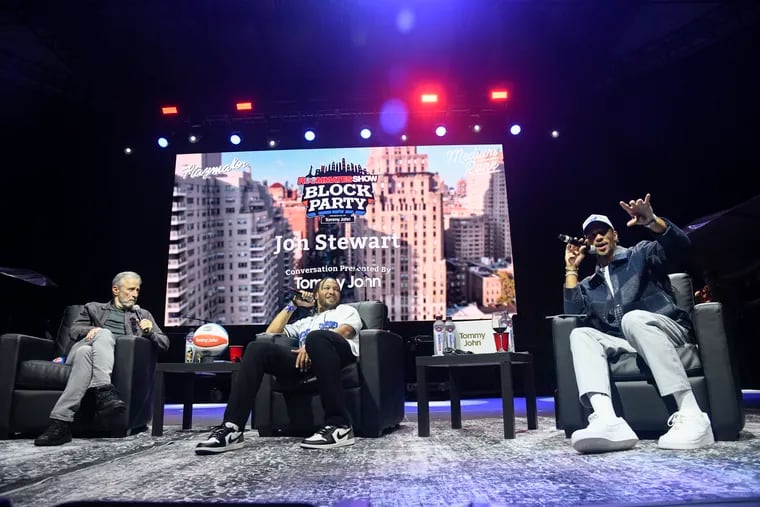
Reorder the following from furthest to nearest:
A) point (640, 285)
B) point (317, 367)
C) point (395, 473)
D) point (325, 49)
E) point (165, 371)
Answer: point (325, 49)
point (165, 371)
point (317, 367)
point (640, 285)
point (395, 473)

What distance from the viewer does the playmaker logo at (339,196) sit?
20.6 feet

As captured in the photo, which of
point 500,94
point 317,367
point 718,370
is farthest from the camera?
point 500,94

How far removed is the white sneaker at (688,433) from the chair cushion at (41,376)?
3018 mm

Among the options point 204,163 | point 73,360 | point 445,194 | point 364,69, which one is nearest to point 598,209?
point 445,194

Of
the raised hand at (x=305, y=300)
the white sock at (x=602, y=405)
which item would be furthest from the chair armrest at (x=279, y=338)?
the white sock at (x=602, y=405)

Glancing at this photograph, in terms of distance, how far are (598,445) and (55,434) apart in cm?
258

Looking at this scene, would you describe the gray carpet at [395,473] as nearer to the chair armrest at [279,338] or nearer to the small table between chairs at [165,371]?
the small table between chairs at [165,371]

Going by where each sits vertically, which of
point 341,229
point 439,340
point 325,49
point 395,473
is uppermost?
point 325,49

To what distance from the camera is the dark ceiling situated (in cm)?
589

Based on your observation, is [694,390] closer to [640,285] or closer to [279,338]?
[640,285]

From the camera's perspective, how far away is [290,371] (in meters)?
3.23

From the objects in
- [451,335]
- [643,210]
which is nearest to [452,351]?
[451,335]

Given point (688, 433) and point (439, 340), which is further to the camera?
point (439, 340)

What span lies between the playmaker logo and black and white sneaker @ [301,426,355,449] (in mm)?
3541
